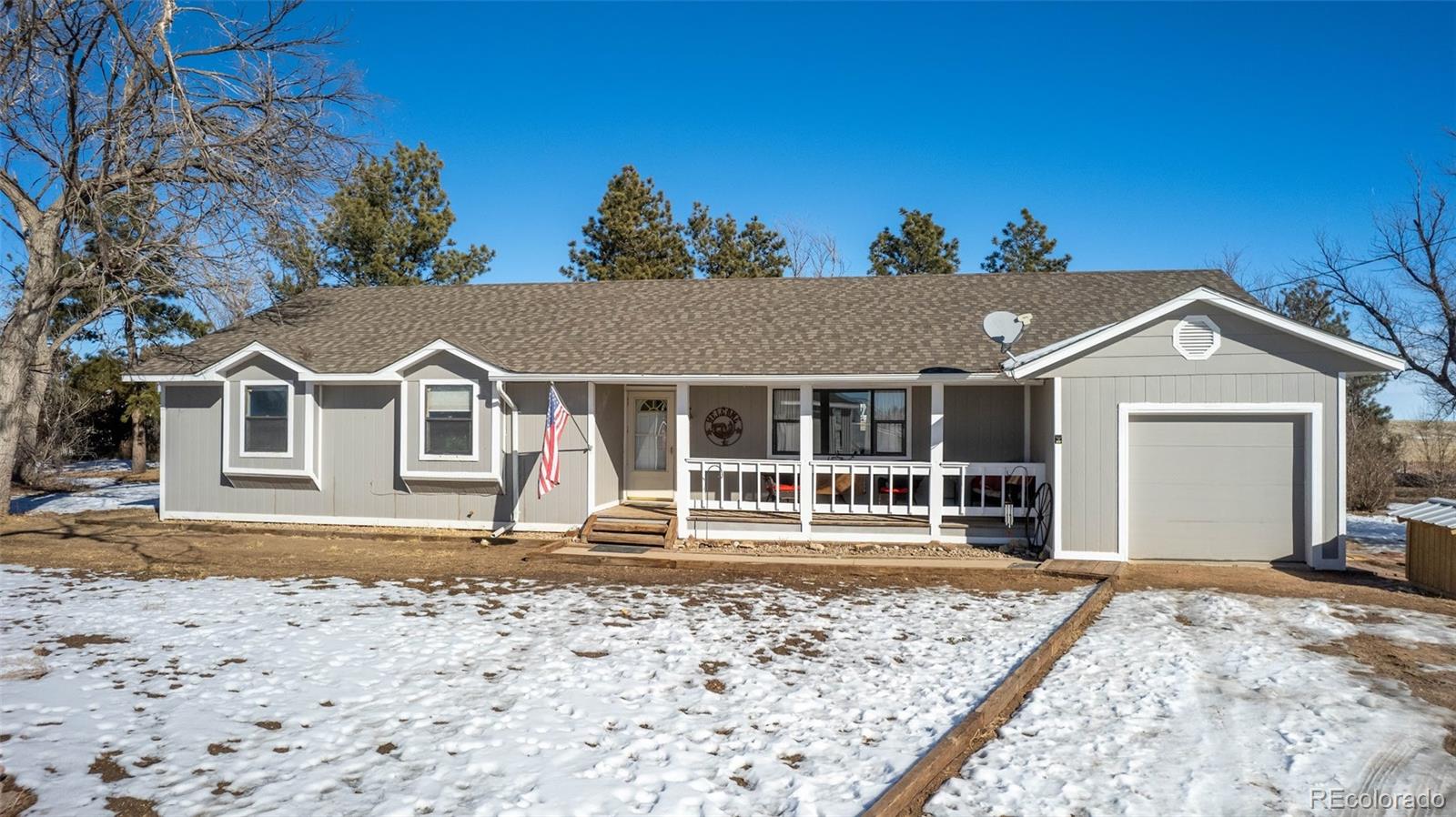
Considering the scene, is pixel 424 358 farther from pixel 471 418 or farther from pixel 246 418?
pixel 246 418

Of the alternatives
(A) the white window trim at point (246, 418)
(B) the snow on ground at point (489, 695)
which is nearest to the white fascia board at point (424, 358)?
(A) the white window trim at point (246, 418)

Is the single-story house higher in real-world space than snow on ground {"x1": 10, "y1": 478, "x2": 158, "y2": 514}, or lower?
higher

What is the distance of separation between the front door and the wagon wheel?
6.17 meters

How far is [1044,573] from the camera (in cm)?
1026

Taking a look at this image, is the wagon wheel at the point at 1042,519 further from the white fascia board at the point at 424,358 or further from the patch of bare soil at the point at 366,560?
the white fascia board at the point at 424,358

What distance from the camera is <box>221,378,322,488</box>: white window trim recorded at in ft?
46.2

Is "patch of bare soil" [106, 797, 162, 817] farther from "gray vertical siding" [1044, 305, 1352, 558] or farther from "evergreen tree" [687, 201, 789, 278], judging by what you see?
"evergreen tree" [687, 201, 789, 278]

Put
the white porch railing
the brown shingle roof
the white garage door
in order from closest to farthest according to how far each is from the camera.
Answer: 1. the white garage door
2. the white porch railing
3. the brown shingle roof

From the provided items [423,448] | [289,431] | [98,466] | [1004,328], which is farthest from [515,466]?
[98,466]

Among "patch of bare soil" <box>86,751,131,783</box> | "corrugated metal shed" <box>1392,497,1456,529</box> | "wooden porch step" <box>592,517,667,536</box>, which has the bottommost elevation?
"patch of bare soil" <box>86,751,131,783</box>

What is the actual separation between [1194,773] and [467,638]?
5298 mm

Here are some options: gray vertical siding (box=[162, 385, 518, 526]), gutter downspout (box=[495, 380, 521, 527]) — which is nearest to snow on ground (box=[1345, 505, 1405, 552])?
gutter downspout (box=[495, 380, 521, 527])

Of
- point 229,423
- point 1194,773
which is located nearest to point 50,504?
point 229,423

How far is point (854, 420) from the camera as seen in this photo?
1405 centimetres
